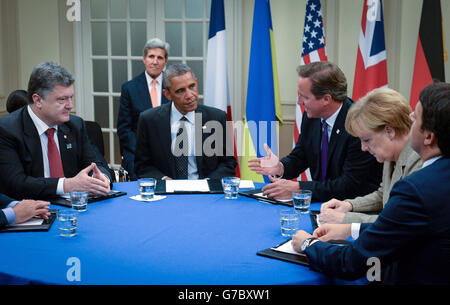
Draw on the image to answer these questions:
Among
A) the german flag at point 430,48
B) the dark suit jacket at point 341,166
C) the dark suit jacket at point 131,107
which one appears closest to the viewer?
the dark suit jacket at point 341,166

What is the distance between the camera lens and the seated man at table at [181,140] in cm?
339

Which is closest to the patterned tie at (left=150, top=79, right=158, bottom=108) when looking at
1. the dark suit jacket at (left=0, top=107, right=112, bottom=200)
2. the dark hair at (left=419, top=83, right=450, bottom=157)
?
the dark suit jacket at (left=0, top=107, right=112, bottom=200)

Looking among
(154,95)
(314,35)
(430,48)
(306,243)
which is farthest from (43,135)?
(430,48)

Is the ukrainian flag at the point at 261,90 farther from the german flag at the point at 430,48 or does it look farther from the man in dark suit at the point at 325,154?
the man in dark suit at the point at 325,154

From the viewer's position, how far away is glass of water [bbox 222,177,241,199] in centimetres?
261

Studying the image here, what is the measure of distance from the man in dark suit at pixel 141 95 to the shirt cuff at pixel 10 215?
247cm

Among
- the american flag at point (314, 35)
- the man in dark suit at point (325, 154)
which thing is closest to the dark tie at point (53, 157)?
the man in dark suit at point (325, 154)

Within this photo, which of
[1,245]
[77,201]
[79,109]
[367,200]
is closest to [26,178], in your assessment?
[77,201]

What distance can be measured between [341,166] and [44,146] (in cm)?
168

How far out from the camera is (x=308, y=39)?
4.81 m

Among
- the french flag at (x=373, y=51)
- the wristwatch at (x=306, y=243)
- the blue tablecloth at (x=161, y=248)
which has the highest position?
the french flag at (x=373, y=51)

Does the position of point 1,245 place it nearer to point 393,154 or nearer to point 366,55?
point 393,154

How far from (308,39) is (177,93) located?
1933mm

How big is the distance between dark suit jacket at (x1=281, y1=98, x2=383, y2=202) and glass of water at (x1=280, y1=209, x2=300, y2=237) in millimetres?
A: 648
